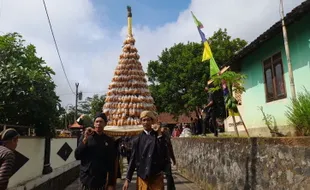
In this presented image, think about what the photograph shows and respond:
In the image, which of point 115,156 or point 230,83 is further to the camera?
point 230,83

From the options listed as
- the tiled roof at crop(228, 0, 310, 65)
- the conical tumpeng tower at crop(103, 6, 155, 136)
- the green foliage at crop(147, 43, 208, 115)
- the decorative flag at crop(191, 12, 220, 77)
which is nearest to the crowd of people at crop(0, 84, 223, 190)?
the decorative flag at crop(191, 12, 220, 77)

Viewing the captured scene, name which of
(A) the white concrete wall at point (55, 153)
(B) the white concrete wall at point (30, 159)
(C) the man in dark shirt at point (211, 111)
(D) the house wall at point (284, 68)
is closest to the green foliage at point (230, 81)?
(D) the house wall at point (284, 68)

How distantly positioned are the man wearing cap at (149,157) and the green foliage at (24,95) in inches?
117

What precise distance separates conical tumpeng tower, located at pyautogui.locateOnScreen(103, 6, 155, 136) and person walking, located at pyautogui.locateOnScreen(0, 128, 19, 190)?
214 inches

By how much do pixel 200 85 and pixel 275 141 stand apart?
21547mm

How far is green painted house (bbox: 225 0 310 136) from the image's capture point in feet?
24.0

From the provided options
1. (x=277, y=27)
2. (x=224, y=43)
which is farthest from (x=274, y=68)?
(x=224, y=43)

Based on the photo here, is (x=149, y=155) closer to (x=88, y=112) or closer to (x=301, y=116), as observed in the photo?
(x=301, y=116)

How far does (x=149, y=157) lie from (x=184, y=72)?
76.5 ft

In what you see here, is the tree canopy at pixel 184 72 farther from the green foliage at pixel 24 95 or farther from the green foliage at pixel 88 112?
the green foliage at pixel 24 95

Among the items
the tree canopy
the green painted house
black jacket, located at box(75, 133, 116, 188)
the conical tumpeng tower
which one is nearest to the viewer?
black jacket, located at box(75, 133, 116, 188)

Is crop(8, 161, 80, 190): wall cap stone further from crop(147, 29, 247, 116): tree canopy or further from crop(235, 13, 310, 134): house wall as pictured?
crop(147, 29, 247, 116): tree canopy

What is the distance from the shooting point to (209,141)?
7574 mm

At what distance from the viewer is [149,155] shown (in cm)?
411
